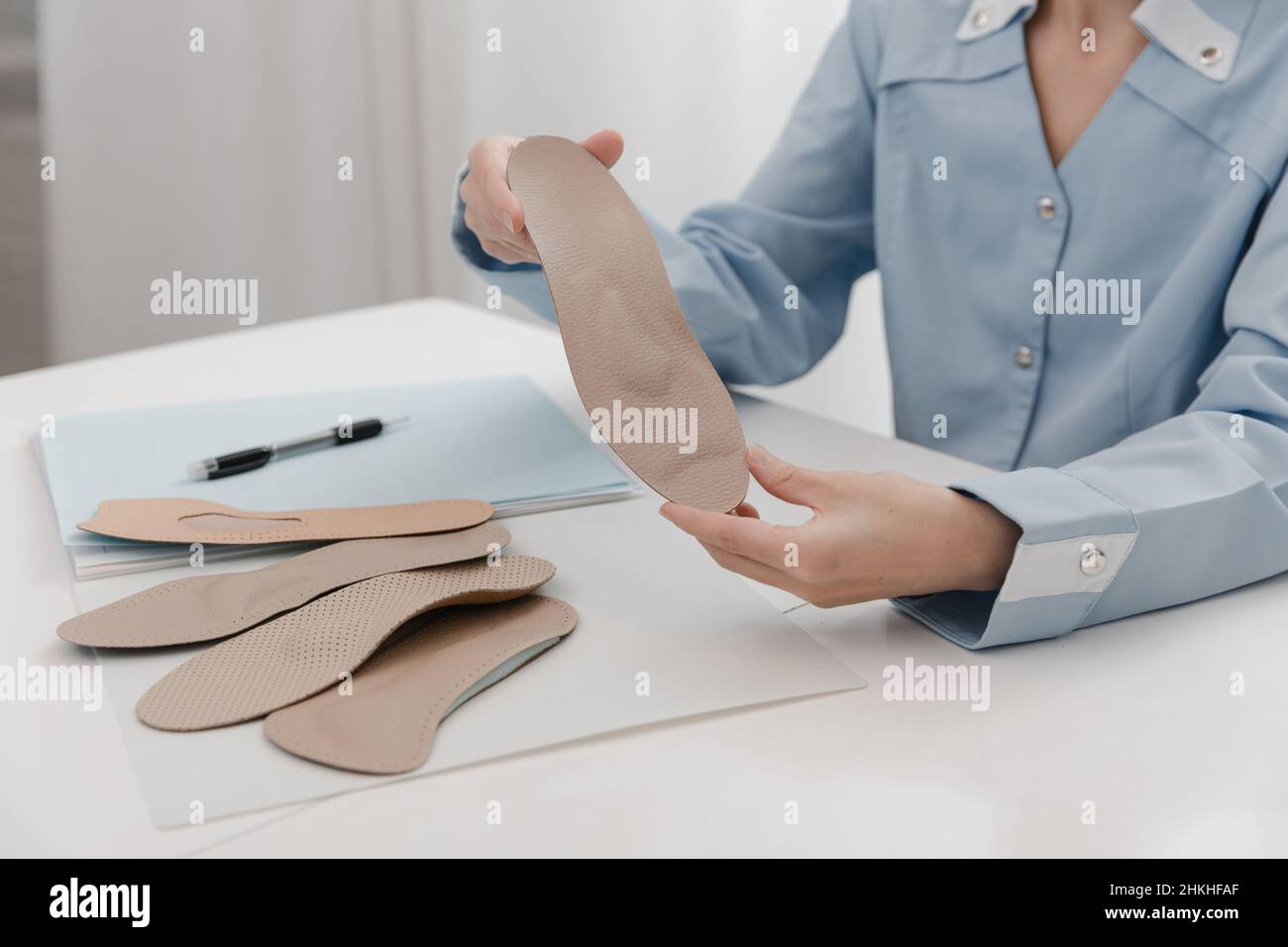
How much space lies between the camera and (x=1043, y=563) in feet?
1.77

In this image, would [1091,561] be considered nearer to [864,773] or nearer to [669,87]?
[864,773]

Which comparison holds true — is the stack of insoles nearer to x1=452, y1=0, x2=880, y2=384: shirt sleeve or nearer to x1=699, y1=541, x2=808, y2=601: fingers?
x1=699, y1=541, x2=808, y2=601: fingers

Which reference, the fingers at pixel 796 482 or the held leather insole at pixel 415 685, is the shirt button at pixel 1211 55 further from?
the held leather insole at pixel 415 685

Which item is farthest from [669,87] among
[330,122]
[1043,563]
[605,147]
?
[1043,563]

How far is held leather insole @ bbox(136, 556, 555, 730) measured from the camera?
1.57 ft

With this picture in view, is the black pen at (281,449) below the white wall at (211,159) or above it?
below

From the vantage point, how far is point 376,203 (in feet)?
6.20

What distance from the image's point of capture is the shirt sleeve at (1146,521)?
0.54 m

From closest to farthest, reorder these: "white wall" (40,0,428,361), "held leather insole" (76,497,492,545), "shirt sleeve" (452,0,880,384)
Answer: "held leather insole" (76,497,492,545)
"shirt sleeve" (452,0,880,384)
"white wall" (40,0,428,361)

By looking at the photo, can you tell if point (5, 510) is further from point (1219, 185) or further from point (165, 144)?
point (165, 144)

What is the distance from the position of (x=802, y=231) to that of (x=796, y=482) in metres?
0.50

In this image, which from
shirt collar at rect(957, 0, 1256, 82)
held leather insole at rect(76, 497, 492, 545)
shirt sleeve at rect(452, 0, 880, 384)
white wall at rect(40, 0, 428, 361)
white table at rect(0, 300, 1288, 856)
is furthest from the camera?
white wall at rect(40, 0, 428, 361)

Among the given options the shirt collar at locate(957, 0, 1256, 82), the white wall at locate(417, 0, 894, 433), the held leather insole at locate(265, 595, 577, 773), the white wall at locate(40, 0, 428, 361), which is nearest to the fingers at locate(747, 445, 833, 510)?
the held leather insole at locate(265, 595, 577, 773)

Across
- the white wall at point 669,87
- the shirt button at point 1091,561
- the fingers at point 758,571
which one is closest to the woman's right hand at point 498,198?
the fingers at point 758,571
